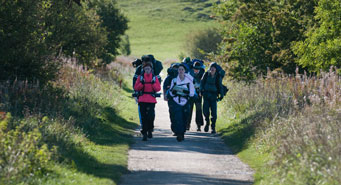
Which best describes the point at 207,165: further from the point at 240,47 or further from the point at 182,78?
the point at 240,47

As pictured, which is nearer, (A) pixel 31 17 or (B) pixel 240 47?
(A) pixel 31 17

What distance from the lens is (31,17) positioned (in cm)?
1761

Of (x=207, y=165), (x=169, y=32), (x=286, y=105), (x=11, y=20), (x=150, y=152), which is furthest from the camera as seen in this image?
(x=169, y=32)

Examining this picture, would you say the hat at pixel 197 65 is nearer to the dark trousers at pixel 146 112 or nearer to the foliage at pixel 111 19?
the dark trousers at pixel 146 112

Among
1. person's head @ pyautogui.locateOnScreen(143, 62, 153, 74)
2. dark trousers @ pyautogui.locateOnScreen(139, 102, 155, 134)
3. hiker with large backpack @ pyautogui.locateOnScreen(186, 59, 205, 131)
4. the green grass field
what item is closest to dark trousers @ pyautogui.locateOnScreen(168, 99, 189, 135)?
dark trousers @ pyautogui.locateOnScreen(139, 102, 155, 134)

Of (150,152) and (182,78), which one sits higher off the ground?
(182,78)

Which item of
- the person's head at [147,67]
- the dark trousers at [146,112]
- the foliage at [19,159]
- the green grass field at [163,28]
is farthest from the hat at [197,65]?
the green grass field at [163,28]

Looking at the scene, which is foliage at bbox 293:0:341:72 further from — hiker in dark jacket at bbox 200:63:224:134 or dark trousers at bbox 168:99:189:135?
dark trousers at bbox 168:99:189:135

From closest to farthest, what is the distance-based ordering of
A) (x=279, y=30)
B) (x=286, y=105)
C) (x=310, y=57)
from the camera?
(x=286, y=105), (x=310, y=57), (x=279, y=30)

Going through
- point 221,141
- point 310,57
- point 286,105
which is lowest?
point 221,141

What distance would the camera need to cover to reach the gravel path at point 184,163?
10977mm

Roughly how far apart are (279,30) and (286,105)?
27.6 feet

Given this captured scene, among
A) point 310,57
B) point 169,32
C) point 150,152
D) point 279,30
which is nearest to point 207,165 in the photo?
point 150,152

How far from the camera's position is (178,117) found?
1628 cm
